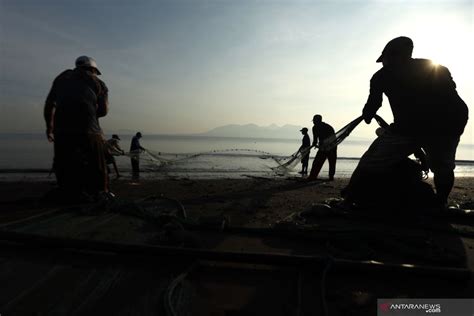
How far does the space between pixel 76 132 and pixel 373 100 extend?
491cm

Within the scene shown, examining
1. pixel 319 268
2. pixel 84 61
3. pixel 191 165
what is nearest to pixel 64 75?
pixel 84 61

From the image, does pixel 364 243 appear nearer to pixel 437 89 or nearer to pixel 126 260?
pixel 126 260

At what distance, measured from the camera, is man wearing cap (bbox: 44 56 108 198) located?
4.77 m

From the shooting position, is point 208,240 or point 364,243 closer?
point 364,243

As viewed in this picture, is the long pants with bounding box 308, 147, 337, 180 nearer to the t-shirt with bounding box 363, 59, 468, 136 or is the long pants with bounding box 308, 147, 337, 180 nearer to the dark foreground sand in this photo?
the t-shirt with bounding box 363, 59, 468, 136

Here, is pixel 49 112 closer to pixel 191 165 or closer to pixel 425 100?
pixel 425 100

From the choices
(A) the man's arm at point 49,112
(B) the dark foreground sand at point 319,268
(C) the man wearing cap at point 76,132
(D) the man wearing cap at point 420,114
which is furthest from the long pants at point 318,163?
(A) the man's arm at point 49,112

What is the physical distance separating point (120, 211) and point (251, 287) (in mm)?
2602

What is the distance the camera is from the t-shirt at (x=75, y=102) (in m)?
4.79

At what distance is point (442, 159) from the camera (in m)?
4.26

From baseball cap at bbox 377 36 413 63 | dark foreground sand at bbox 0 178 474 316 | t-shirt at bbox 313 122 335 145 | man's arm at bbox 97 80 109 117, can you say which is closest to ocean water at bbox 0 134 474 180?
t-shirt at bbox 313 122 335 145

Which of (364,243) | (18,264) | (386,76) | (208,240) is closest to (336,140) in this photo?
(386,76)

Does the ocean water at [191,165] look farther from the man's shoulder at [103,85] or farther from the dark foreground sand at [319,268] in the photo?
the dark foreground sand at [319,268]

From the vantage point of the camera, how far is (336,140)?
652cm
